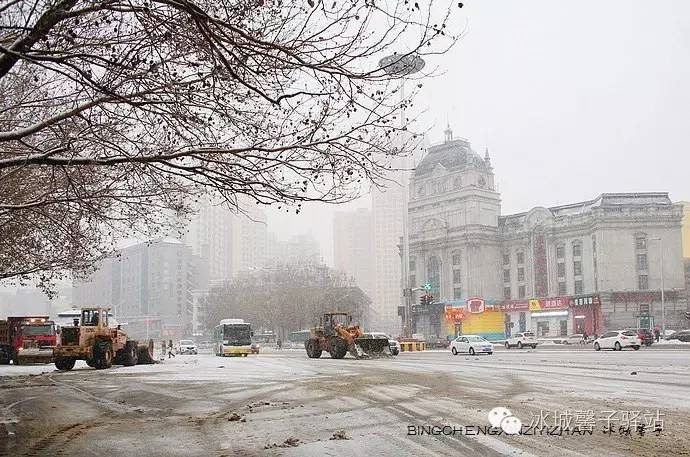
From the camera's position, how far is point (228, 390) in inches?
684

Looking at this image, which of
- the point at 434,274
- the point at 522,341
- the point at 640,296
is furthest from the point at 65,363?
the point at 434,274

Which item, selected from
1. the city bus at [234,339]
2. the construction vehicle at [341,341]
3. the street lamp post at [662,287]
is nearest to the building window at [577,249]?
the street lamp post at [662,287]

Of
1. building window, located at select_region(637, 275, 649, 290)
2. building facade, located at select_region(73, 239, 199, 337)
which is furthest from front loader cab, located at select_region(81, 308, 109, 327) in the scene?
building facade, located at select_region(73, 239, 199, 337)

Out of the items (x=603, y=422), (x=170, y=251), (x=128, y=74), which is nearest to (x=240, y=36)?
(x=128, y=74)

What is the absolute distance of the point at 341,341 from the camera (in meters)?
36.9

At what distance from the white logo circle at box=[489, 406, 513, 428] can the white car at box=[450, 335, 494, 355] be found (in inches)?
1308

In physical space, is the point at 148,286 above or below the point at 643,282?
above

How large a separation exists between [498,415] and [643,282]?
280 feet

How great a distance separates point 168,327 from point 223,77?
131973mm

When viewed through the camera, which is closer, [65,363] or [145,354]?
[65,363]

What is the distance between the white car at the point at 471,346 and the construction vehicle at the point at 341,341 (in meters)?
10.6

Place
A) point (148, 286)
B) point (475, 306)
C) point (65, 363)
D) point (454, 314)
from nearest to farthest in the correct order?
point (65, 363) → point (475, 306) → point (454, 314) → point (148, 286)

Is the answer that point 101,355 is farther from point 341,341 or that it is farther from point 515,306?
point 515,306

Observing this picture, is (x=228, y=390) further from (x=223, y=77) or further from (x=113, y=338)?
(x=113, y=338)
